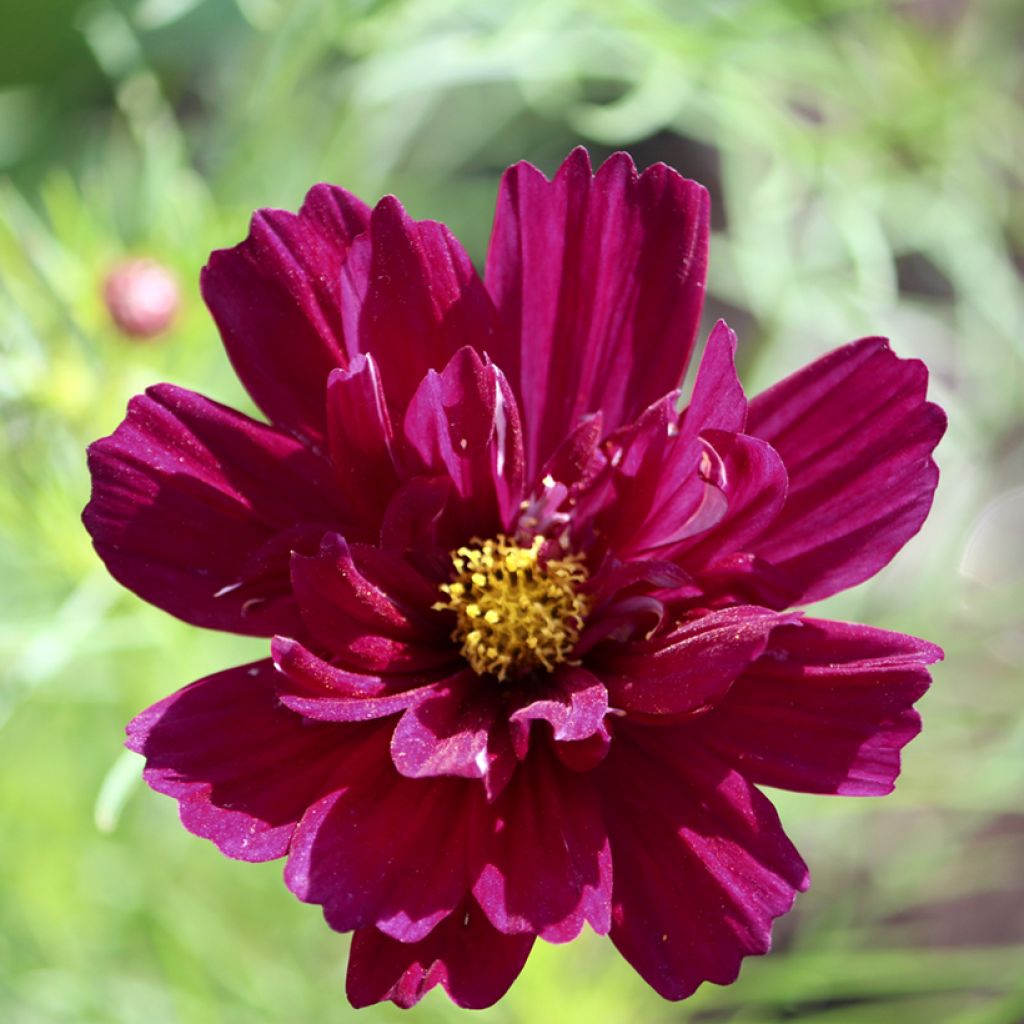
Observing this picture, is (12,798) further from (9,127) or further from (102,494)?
(102,494)

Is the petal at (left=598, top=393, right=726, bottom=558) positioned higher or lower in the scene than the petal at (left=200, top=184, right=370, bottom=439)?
lower

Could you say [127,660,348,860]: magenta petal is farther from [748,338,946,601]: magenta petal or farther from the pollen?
[748,338,946,601]: magenta petal

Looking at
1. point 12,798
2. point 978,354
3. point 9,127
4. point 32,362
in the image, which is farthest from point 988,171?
point 12,798

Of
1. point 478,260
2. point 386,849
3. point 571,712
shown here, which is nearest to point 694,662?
point 571,712

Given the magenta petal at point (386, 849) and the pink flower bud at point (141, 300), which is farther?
the pink flower bud at point (141, 300)

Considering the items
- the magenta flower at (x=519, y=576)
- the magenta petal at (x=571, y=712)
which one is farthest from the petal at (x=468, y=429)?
the magenta petal at (x=571, y=712)

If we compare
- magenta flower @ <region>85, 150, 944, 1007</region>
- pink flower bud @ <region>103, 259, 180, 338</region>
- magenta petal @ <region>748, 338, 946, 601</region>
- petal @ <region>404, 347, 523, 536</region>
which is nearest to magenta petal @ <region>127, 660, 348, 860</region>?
magenta flower @ <region>85, 150, 944, 1007</region>

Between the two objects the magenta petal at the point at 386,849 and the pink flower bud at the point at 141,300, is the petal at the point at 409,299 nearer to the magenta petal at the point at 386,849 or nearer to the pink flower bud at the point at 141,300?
the magenta petal at the point at 386,849
